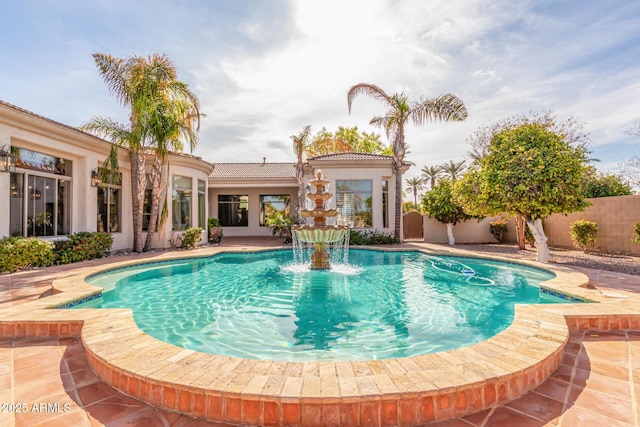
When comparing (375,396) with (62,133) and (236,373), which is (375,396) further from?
(62,133)

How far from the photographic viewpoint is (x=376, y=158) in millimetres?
17141

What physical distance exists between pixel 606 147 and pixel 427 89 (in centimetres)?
1455

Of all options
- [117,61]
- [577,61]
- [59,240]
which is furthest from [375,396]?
[117,61]

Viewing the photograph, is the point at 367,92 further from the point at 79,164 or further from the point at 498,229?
the point at 79,164

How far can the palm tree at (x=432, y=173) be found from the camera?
40875mm

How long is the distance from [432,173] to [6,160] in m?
41.7

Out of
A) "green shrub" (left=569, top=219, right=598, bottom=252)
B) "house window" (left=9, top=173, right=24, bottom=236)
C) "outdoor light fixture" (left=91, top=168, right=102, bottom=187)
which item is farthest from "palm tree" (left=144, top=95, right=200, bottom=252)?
"green shrub" (left=569, top=219, right=598, bottom=252)

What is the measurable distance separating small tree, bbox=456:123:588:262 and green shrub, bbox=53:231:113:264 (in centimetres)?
1383

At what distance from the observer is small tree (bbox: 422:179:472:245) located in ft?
53.9

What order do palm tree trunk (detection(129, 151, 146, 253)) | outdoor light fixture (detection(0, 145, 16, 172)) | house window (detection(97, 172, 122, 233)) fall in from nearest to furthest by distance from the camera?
outdoor light fixture (detection(0, 145, 16, 172))
house window (detection(97, 172, 122, 233))
palm tree trunk (detection(129, 151, 146, 253))

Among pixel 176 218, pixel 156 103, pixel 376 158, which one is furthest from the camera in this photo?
pixel 376 158

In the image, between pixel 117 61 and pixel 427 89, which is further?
pixel 427 89

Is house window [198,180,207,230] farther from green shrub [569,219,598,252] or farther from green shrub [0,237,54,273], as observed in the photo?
green shrub [569,219,598,252]

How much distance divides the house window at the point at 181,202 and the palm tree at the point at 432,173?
112ft
